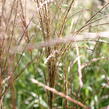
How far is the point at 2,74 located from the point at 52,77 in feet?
0.67

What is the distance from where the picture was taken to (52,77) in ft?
4.18

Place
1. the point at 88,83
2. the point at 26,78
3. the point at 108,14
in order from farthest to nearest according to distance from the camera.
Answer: the point at 26,78 < the point at 88,83 < the point at 108,14

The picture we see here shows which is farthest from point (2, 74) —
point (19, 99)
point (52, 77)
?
point (19, 99)

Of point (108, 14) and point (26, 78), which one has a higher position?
point (108, 14)

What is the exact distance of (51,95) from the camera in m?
1.35

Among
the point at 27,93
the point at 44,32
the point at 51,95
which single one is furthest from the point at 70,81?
the point at 27,93

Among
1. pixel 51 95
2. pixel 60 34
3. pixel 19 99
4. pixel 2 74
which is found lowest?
pixel 19 99

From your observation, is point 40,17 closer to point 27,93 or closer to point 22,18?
point 22,18

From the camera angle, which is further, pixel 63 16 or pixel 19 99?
pixel 19 99

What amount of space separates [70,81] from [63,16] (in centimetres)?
41

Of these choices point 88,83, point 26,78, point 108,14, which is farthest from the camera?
point 26,78

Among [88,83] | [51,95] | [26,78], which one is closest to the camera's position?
[51,95]

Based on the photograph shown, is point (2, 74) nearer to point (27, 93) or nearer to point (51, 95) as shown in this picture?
point (51, 95)

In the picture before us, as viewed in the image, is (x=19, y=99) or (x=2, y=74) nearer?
(x=2, y=74)
